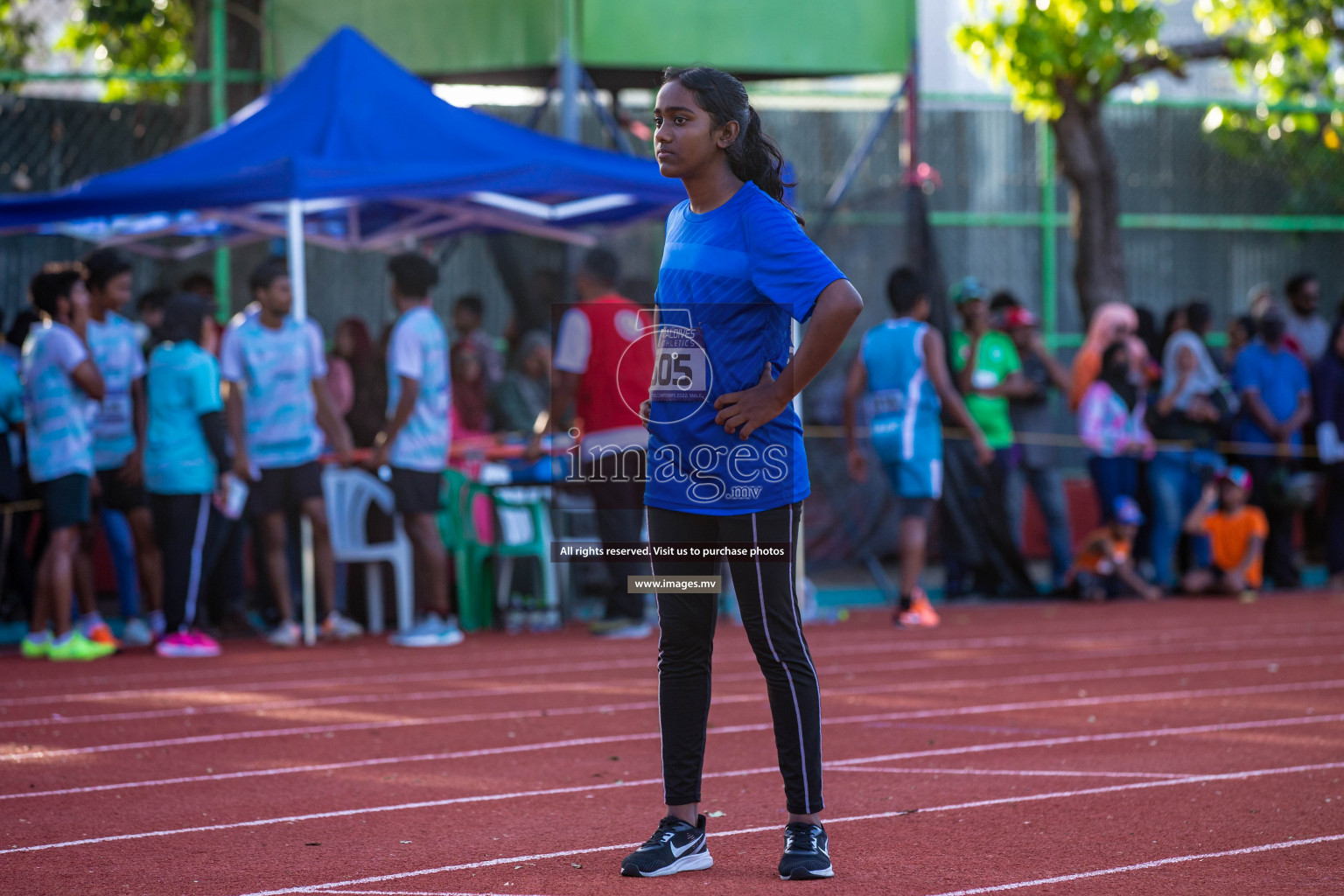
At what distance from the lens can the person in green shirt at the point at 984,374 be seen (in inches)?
463

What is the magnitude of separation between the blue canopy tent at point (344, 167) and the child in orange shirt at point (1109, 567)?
13.8ft

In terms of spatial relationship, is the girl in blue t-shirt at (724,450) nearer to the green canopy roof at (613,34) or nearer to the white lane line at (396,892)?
the white lane line at (396,892)

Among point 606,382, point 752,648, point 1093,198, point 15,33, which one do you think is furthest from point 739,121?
point 1093,198

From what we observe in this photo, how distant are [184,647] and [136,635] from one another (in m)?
0.74

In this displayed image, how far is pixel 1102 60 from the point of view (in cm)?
1359

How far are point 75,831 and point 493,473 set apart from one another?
5817 millimetres

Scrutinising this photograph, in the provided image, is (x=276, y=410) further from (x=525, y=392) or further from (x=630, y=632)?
(x=525, y=392)

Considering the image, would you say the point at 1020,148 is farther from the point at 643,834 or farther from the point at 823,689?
the point at 643,834

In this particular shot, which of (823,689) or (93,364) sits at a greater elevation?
(93,364)

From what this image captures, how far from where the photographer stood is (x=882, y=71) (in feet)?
41.6

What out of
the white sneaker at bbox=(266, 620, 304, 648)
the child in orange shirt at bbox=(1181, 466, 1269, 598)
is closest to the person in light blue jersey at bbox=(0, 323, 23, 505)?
the white sneaker at bbox=(266, 620, 304, 648)

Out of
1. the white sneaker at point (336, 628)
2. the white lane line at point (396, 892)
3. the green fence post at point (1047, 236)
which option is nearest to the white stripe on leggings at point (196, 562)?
the white sneaker at point (336, 628)

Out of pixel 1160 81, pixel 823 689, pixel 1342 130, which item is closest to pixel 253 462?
pixel 823 689

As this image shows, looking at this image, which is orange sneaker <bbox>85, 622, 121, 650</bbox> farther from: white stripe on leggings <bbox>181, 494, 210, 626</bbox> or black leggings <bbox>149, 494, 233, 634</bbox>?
white stripe on leggings <bbox>181, 494, 210, 626</bbox>
